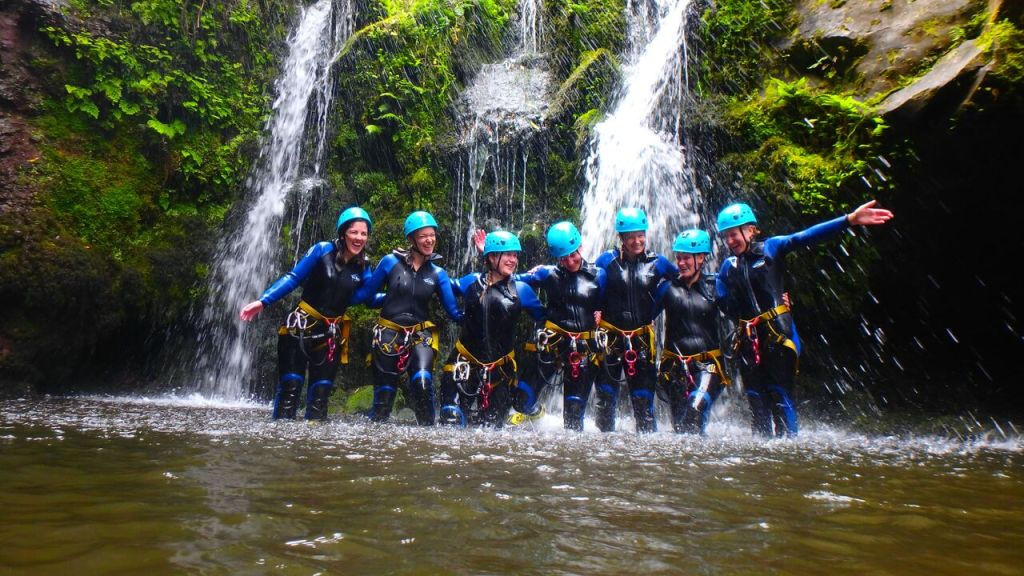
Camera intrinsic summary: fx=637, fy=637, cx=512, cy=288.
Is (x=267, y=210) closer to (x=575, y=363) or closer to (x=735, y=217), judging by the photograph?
(x=575, y=363)

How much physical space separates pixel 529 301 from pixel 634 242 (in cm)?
126

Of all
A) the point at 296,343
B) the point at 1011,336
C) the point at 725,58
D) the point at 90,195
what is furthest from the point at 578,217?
the point at 90,195

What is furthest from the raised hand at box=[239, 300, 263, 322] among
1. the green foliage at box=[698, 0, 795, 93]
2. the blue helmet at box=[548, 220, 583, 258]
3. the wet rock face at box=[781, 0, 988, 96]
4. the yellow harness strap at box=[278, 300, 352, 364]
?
the wet rock face at box=[781, 0, 988, 96]

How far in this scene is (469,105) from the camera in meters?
9.89

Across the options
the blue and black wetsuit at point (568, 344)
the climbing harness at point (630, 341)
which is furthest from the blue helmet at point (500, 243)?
the climbing harness at point (630, 341)

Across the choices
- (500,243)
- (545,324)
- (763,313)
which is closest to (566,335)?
(545,324)

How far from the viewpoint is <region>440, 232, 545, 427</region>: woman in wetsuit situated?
21.6 feet

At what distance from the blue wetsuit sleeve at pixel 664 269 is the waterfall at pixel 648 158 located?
5.18ft

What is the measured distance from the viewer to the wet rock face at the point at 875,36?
680 cm

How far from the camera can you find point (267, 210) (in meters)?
9.90

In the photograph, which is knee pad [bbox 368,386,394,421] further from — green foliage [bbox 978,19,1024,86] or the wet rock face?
green foliage [bbox 978,19,1024,86]

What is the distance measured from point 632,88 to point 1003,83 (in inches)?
181

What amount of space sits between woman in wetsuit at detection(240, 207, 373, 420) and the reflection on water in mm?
2004

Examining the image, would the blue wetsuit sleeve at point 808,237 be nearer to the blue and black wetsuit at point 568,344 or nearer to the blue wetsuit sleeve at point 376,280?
the blue and black wetsuit at point 568,344
